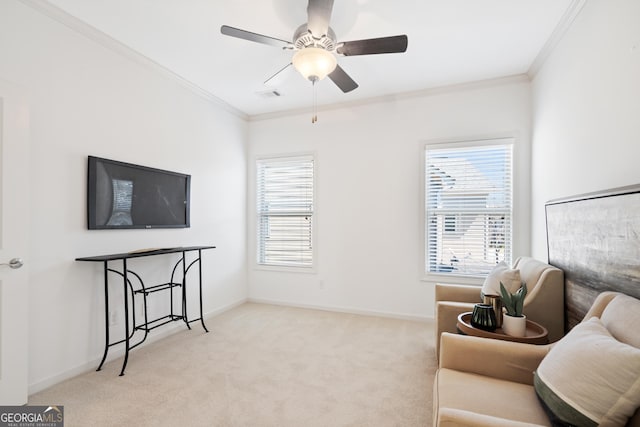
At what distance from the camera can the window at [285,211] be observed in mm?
4477

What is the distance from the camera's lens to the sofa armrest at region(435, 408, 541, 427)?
1071 mm

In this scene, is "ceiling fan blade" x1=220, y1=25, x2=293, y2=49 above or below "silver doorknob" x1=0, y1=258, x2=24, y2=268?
above

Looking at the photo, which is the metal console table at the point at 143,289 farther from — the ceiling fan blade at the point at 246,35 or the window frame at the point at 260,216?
the ceiling fan blade at the point at 246,35

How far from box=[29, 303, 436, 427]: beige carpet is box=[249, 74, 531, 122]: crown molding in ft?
9.28

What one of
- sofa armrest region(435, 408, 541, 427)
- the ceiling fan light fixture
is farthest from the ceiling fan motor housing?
sofa armrest region(435, 408, 541, 427)

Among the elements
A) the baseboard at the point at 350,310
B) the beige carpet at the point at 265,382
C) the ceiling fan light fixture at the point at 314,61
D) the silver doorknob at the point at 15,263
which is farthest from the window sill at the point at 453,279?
the silver doorknob at the point at 15,263

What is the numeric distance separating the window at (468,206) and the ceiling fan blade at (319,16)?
2205 mm

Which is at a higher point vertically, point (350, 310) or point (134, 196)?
point (134, 196)

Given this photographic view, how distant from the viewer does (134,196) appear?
Result: 2.97m

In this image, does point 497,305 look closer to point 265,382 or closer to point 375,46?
point 265,382

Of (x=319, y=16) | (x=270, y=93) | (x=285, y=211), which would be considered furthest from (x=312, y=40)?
(x=285, y=211)

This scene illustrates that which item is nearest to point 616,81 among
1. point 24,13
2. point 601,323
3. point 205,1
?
point 601,323

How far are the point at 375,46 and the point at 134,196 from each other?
252cm

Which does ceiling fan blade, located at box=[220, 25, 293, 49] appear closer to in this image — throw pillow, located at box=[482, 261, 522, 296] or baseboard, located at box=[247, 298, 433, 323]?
throw pillow, located at box=[482, 261, 522, 296]
